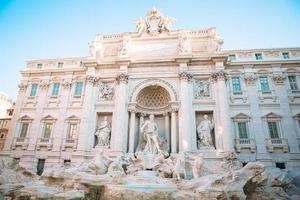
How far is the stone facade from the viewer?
55.2 feet

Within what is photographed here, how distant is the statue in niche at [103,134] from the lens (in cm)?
1762

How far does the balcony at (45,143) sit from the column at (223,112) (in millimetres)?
14505

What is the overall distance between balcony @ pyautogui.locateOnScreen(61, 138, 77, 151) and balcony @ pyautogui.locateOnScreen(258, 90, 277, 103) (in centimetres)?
1650

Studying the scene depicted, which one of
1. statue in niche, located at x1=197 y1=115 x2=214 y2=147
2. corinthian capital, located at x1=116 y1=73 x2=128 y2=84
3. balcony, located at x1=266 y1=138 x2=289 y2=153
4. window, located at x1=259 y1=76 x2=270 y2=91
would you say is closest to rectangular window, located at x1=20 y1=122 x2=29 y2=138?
corinthian capital, located at x1=116 y1=73 x2=128 y2=84

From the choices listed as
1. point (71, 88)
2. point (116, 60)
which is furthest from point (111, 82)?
point (71, 88)

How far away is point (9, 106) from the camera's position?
3531cm

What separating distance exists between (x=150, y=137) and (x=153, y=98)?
4.33 m

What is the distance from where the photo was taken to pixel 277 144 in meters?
16.6

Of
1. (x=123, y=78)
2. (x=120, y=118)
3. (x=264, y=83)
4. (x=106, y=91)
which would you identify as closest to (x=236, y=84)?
(x=264, y=83)

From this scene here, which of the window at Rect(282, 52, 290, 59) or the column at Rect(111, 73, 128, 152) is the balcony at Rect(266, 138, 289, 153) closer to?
the window at Rect(282, 52, 290, 59)

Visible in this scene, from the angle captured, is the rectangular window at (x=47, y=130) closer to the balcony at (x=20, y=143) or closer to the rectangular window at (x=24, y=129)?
the balcony at (x=20, y=143)

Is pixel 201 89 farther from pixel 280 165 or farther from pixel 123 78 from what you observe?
pixel 280 165

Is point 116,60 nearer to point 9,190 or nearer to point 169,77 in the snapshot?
point 169,77

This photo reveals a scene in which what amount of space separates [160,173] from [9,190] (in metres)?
8.60
